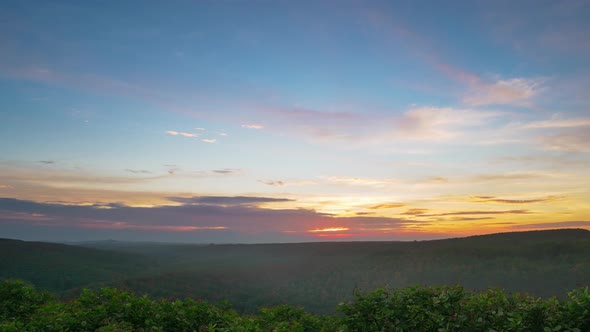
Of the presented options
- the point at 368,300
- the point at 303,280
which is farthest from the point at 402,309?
the point at 303,280

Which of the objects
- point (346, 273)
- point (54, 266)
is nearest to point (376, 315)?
point (346, 273)

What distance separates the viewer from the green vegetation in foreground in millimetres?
9812

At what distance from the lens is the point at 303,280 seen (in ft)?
201

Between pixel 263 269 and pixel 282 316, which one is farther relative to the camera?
pixel 263 269

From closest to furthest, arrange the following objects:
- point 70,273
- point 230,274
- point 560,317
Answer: point 560,317
point 70,273
point 230,274

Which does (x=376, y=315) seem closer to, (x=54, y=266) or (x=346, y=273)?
(x=346, y=273)

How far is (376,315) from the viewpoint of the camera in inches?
412

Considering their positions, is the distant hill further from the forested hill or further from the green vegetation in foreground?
the green vegetation in foreground

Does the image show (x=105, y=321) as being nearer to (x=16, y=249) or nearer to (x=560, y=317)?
(x=560, y=317)

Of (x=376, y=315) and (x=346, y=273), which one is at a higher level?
(x=376, y=315)

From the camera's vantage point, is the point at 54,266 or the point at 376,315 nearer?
the point at 376,315

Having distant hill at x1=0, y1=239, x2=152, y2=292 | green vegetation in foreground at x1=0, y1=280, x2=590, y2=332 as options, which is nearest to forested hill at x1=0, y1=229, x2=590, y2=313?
distant hill at x1=0, y1=239, x2=152, y2=292

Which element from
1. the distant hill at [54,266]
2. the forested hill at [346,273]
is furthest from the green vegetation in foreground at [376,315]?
the distant hill at [54,266]

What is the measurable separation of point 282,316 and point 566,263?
2007 inches
